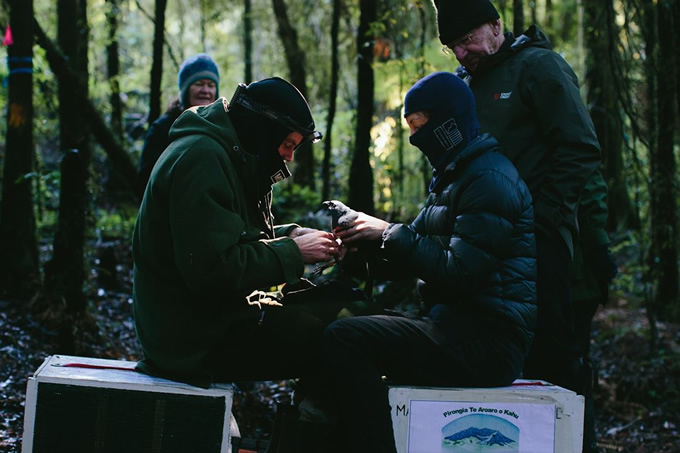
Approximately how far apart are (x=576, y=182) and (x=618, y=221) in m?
9.12

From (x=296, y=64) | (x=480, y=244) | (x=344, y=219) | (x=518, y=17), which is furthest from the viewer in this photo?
(x=296, y=64)

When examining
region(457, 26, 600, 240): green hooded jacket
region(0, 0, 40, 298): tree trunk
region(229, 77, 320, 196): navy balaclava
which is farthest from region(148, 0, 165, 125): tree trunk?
region(229, 77, 320, 196): navy balaclava

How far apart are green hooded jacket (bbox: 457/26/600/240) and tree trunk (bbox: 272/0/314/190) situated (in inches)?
350

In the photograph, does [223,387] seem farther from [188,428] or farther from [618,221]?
[618,221]

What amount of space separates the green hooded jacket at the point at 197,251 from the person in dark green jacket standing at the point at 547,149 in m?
1.44

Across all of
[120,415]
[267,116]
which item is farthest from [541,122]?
[120,415]

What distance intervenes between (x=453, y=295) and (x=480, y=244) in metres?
0.32

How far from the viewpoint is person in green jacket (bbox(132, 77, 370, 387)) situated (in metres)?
3.08

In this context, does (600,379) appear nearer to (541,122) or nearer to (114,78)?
(541,122)

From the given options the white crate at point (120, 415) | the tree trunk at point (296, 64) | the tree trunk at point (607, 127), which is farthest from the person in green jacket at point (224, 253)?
the tree trunk at point (296, 64)

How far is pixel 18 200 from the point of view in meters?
6.87

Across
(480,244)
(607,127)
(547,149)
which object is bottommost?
(480,244)

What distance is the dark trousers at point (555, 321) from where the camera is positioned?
388 centimetres

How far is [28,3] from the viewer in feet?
21.5
